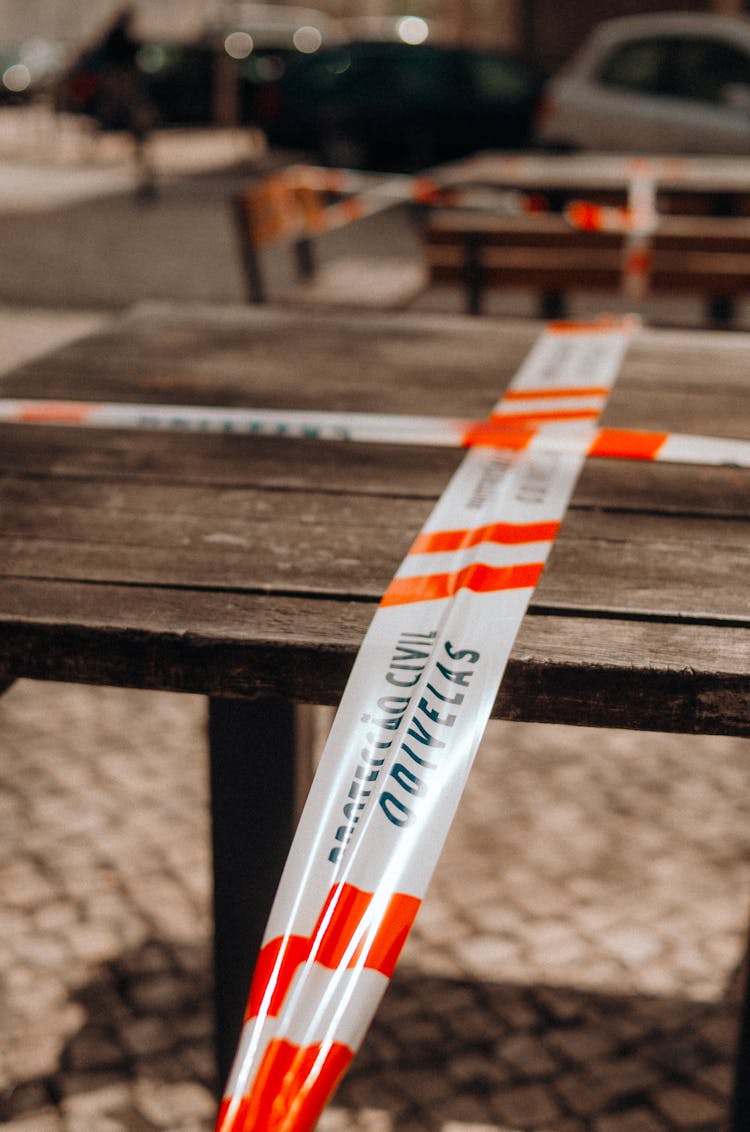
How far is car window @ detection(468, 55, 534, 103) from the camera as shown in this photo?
1384cm

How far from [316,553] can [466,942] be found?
1164 millimetres

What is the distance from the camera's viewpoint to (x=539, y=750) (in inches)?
124

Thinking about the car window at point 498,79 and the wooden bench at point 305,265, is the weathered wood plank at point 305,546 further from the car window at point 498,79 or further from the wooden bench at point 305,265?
the car window at point 498,79

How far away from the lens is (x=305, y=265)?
5.68 metres

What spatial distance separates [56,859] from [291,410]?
3.76ft

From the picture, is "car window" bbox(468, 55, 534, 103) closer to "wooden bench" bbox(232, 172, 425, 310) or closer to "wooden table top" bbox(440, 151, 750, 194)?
"wooden table top" bbox(440, 151, 750, 194)

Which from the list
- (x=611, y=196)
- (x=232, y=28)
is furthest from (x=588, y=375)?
(x=232, y=28)

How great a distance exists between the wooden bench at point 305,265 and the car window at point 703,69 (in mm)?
4700

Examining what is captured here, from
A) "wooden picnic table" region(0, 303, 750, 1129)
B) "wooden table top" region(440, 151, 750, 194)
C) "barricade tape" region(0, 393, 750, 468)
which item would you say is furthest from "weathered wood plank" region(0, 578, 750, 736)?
"wooden table top" region(440, 151, 750, 194)

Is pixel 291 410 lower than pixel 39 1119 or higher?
higher

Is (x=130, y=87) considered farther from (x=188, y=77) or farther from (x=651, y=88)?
(x=188, y=77)

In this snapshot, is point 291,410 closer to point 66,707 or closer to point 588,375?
point 588,375

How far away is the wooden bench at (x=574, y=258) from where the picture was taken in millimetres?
4477

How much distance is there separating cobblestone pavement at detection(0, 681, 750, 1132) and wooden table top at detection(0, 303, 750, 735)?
96cm
